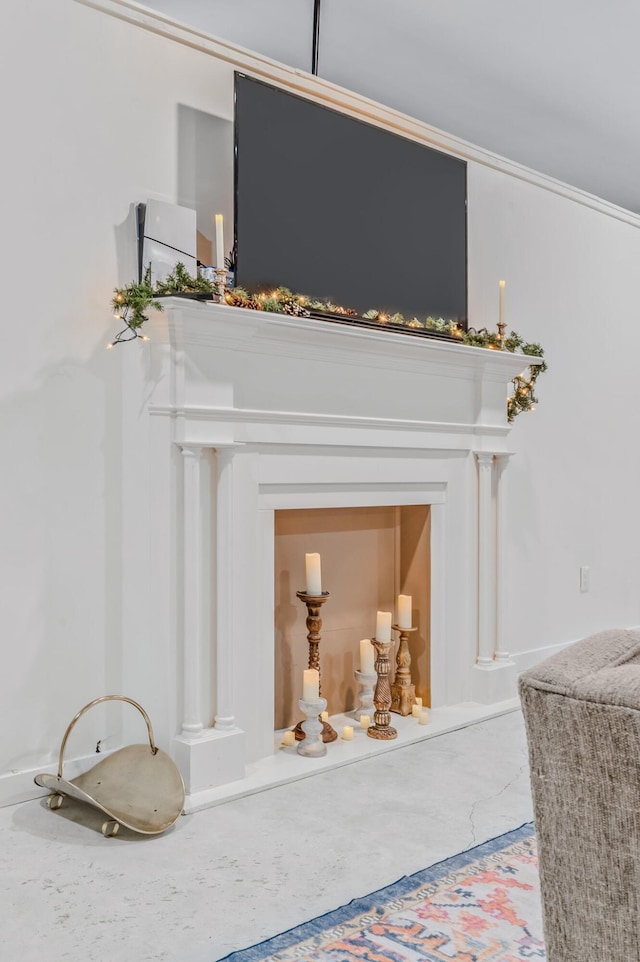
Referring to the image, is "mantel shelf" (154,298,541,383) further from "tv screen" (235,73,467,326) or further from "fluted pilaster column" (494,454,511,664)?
"fluted pilaster column" (494,454,511,664)

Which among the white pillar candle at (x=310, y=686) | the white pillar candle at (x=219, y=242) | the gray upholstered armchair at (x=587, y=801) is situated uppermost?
the white pillar candle at (x=219, y=242)

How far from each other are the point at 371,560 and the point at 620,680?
2451 mm

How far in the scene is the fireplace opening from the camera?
2.97 metres

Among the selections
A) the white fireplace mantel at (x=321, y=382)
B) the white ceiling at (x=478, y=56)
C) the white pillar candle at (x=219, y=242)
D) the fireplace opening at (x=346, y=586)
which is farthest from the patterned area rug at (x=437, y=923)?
the white ceiling at (x=478, y=56)

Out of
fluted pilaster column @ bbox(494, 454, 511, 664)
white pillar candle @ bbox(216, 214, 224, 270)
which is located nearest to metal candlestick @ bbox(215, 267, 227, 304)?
white pillar candle @ bbox(216, 214, 224, 270)

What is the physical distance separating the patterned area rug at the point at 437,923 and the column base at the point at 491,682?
1.29 meters

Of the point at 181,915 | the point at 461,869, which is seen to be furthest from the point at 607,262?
the point at 181,915

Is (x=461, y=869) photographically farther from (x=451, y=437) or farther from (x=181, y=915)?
(x=451, y=437)

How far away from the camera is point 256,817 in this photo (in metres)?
2.25

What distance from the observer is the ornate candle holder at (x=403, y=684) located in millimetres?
3150

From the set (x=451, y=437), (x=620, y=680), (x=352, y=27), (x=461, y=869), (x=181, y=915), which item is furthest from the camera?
(x=451, y=437)

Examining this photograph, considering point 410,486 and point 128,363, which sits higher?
point 128,363

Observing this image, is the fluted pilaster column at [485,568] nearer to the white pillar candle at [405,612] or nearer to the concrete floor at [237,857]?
the white pillar candle at [405,612]

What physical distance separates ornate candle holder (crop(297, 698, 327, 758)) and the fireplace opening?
0.76 ft
